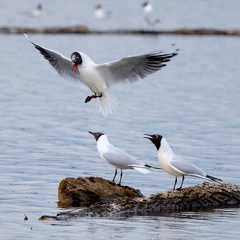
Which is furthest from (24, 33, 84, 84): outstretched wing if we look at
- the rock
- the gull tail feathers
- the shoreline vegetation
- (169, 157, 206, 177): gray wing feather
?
the shoreline vegetation

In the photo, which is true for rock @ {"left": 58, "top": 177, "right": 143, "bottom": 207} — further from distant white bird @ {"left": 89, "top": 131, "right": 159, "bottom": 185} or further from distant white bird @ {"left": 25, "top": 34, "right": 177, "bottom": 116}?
distant white bird @ {"left": 25, "top": 34, "right": 177, "bottom": 116}

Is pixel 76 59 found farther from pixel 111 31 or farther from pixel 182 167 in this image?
pixel 111 31

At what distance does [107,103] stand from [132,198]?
2787 millimetres

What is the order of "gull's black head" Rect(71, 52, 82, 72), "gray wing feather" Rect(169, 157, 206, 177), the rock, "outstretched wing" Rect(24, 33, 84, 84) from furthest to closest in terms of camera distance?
"outstretched wing" Rect(24, 33, 84, 84)
"gull's black head" Rect(71, 52, 82, 72)
the rock
"gray wing feather" Rect(169, 157, 206, 177)

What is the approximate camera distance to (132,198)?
10680 mm

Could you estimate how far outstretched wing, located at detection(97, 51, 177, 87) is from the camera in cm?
1248

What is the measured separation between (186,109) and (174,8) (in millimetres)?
33542

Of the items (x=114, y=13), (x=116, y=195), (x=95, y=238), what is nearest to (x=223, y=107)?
(x=116, y=195)

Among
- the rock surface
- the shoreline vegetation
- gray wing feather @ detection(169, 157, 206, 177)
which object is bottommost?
the rock surface

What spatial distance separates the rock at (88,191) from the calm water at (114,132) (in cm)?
22

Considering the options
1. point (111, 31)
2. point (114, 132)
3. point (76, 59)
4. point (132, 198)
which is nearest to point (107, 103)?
point (76, 59)

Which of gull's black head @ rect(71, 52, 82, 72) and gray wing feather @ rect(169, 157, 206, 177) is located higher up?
gull's black head @ rect(71, 52, 82, 72)

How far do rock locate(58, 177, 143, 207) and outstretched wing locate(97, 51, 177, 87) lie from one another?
2.09 metres

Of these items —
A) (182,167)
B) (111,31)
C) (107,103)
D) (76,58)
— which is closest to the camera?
(182,167)
